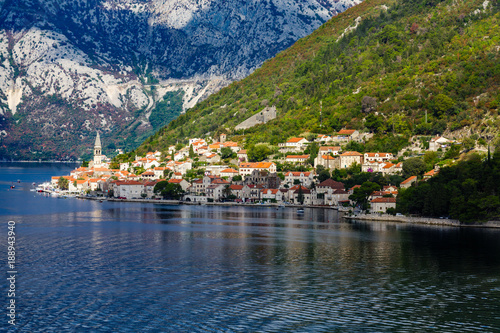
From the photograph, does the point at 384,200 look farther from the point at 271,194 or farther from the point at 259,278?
the point at 259,278

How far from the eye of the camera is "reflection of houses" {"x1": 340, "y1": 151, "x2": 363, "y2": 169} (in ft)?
321

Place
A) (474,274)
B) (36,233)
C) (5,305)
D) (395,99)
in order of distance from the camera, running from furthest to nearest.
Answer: (395,99) → (36,233) → (474,274) → (5,305)

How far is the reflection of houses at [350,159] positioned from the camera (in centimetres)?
9781

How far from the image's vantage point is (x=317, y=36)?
181 metres

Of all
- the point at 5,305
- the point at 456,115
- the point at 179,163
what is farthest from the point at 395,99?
the point at 5,305

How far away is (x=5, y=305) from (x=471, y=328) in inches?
873

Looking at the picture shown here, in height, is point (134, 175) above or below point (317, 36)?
below

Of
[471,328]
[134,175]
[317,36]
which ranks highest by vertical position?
[317,36]

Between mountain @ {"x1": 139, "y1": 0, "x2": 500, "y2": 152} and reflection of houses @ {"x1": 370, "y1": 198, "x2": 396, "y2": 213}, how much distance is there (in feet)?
71.4

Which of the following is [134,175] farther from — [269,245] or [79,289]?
[79,289]

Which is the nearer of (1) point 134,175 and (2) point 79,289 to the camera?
(2) point 79,289

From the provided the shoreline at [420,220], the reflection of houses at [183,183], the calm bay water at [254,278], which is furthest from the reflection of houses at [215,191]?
the calm bay water at [254,278]

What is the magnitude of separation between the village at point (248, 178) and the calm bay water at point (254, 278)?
74.0ft

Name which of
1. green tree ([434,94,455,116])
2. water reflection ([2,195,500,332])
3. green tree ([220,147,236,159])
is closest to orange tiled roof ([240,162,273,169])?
green tree ([220,147,236,159])
